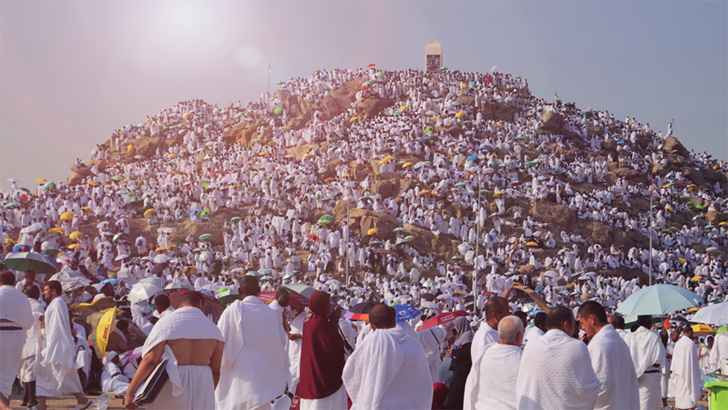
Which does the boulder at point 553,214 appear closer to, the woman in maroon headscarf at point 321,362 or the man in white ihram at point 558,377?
the woman in maroon headscarf at point 321,362

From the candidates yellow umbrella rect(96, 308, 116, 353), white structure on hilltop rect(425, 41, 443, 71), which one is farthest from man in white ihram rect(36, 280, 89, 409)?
white structure on hilltop rect(425, 41, 443, 71)

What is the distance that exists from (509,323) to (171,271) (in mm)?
23295

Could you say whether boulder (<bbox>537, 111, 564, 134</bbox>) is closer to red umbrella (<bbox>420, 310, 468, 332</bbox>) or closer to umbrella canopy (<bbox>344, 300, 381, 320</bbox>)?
red umbrella (<bbox>420, 310, 468, 332</bbox>)

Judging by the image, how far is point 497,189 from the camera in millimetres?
34500

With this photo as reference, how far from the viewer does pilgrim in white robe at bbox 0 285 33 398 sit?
6.11 meters

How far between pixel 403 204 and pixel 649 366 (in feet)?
86.9

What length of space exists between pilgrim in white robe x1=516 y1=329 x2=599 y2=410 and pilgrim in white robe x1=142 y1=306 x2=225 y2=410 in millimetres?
2224

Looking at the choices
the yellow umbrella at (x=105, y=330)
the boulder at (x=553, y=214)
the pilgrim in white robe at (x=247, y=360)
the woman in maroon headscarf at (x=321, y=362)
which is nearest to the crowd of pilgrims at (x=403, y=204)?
the boulder at (x=553, y=214)

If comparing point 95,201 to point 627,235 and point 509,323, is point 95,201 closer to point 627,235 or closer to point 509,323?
point 627,235

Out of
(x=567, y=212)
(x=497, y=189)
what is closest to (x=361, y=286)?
(x=497, y=189)

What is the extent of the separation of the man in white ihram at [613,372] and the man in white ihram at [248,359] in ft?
8.60

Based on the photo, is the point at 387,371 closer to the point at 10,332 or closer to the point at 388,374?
the point at 388,374

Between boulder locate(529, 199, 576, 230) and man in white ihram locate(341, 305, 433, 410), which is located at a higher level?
boulder locate(529, 199, 576, 230)

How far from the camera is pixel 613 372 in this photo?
16.1 ft
